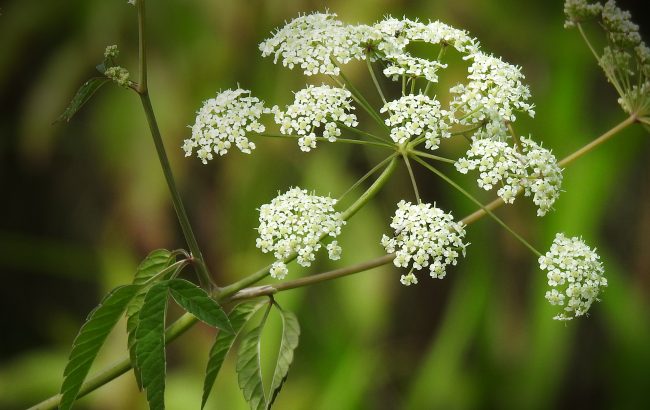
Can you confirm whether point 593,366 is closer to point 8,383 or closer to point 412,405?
point 412,405

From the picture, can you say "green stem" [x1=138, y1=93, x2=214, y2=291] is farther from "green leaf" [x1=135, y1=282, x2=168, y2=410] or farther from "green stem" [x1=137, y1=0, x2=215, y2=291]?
"green leaf" [x1=135, y1=282, x2=168, y2=410]

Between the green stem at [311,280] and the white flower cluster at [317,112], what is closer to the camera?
the green stem at [311,280]

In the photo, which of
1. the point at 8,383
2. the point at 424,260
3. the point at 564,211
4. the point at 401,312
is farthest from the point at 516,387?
the point at 424,260

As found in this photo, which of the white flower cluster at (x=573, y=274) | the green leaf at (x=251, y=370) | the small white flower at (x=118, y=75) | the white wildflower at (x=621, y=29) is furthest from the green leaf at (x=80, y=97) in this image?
the white wildflower at (x=621, y=29)

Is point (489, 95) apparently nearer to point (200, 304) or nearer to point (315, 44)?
point (315, 44)

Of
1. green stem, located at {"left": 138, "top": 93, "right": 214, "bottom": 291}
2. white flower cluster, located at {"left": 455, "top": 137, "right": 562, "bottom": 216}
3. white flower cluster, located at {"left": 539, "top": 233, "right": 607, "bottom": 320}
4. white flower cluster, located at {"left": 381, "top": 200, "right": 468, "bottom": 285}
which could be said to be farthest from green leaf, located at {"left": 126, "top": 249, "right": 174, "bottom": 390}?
white flower cluster, located at {"left": 539, "top": 233, "right": 607, "bottom": 320}

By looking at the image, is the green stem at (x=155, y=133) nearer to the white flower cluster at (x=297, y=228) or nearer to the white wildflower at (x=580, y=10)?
the white flower cluster at (x=297, y=228)
